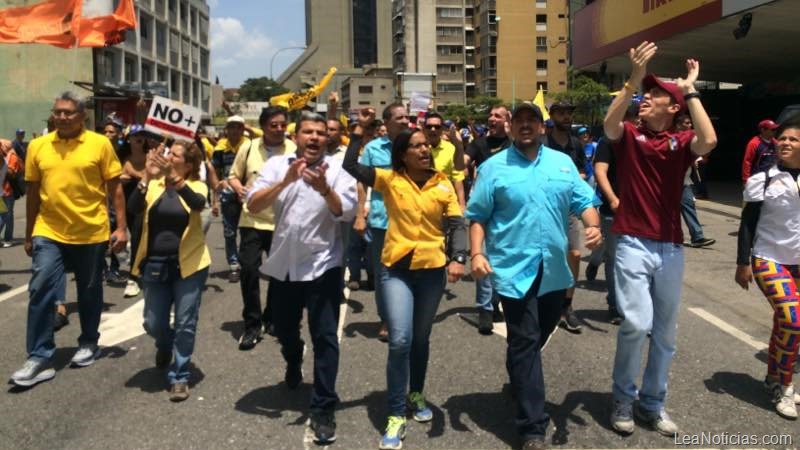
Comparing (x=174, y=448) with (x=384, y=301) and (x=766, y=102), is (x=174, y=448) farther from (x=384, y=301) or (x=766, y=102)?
(x=766, y=102)

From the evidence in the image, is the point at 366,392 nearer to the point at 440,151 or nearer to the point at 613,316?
the point at 440,151

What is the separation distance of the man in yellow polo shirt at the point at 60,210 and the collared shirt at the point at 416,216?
2.29 m

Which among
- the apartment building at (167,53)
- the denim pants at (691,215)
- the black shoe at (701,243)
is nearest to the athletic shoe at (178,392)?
the denim pants at (691,215)

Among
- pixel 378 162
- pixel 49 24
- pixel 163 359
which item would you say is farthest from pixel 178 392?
pixel 49 24

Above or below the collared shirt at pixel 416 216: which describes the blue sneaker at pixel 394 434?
below

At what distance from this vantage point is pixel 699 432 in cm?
388

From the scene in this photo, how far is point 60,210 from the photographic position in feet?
15.8

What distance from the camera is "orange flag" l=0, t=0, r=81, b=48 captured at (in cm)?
984

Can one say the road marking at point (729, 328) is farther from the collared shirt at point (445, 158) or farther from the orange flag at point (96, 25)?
the orange flag at point (96, 25)

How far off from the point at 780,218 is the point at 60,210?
493 cm

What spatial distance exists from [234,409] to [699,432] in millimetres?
2834

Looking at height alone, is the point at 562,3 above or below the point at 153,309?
above

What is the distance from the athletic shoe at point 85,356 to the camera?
5.07 meters

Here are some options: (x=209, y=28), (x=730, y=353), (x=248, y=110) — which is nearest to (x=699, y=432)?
(x=730, y=353)
